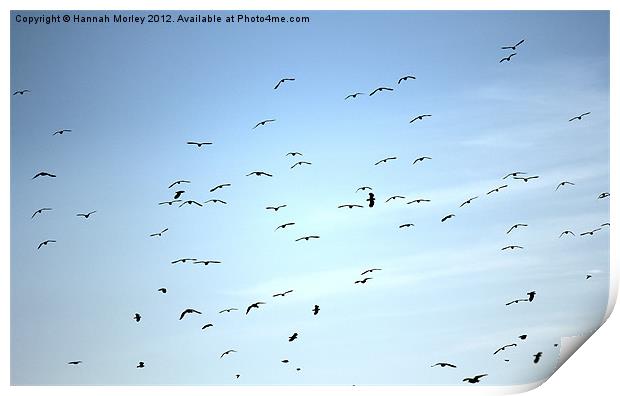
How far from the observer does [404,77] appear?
16.0 feet

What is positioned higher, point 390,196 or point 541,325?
point 390,196

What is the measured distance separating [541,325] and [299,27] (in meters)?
2.34

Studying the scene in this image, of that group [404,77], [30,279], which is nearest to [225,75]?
[404,77]

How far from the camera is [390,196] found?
4.86 meters

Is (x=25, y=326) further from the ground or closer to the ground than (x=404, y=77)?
closer to the ground

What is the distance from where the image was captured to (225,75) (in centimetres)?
484
